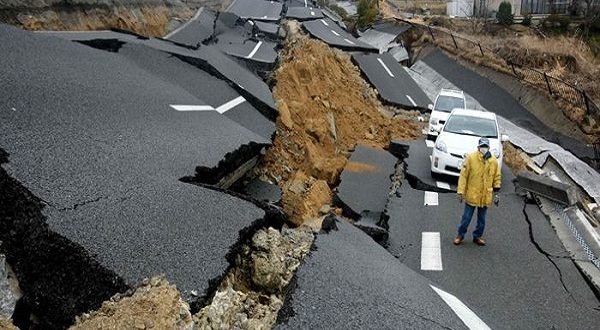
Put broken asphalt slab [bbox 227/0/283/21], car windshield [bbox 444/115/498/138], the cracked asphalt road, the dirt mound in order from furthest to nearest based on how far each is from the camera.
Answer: broken asphalt slab [bbox 227/0/283/21], car windshield [bbox 444/115/498/138], the dirt mound, the cracked asphalt road

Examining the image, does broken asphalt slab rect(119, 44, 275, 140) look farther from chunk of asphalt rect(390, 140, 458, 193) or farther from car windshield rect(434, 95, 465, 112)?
car windshield rect(434, 95, 465, 112)

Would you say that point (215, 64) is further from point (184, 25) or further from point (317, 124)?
point (184, 25)

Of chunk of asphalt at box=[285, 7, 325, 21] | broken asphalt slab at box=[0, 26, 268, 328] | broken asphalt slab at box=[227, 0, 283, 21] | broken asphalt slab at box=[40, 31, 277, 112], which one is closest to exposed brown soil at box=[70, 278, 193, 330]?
broken asphalt slab at box=[0, 26, 268, 328]

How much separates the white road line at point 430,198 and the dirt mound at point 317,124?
1.93 metres

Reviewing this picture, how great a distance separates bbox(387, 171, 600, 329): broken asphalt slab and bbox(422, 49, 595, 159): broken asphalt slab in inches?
374

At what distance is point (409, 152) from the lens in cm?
1286

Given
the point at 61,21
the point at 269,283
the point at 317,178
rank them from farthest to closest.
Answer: the point at 61,21, the point at 317,178, the point at 269,283

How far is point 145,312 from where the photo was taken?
10.1ft

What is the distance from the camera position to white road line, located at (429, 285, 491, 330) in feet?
16.3

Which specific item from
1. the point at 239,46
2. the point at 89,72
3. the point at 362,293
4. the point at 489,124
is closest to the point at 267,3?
the point at 239,46

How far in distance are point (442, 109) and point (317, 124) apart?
5927 mm

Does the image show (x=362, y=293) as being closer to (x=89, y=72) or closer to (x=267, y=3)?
(x=89, y=72)

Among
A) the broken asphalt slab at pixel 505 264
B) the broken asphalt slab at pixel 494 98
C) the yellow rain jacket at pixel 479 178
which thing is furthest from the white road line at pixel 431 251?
the broken asphalt slab at pixel 494 98

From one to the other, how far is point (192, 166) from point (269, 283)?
2.26 m
